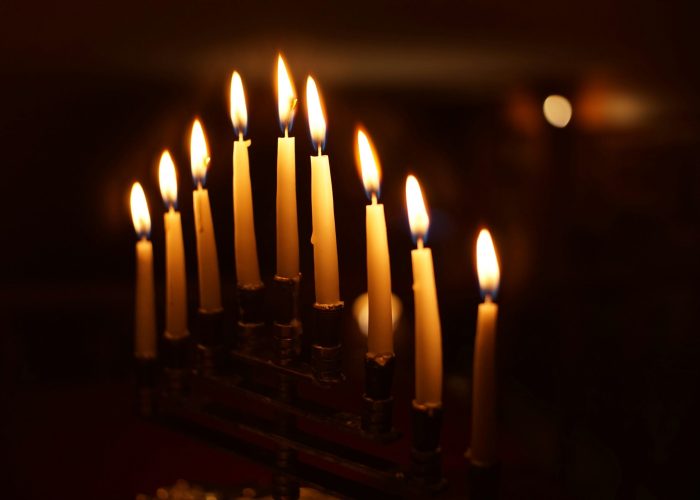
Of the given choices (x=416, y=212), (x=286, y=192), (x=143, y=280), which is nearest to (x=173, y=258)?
(x=143, y=280)

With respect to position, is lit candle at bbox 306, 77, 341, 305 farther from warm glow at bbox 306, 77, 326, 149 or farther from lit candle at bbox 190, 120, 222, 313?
lit candle at bbox 190, 120, 222, 313

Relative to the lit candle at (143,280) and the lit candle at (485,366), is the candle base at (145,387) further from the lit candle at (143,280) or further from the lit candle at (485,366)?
the lit candle at (485,366)

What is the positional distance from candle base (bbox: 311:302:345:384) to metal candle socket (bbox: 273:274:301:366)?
35mm

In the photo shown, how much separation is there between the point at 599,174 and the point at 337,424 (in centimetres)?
61

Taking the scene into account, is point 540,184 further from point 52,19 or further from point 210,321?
point 52,19

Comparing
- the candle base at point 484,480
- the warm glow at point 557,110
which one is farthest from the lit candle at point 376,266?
the warm glow at point 557,110

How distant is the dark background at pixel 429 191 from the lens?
0.95 meters

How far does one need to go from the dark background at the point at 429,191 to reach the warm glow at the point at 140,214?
1.04 ft

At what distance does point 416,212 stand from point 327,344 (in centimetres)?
14

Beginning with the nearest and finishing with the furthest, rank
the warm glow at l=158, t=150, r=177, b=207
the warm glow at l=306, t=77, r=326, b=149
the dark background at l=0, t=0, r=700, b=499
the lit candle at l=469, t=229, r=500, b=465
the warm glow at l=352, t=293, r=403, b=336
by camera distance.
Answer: the lit candle at l=469, t=229, r=500, b=465 → the warm glow at l=306, t=77, r=326, b=149 → the warm glow at l=158, t=150, r=177, b=207 → the dark background at l=0, t=0, r=700, b=499 → the warm glow at l=352, t=293, r=403, b=336

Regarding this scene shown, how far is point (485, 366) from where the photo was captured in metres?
0.49

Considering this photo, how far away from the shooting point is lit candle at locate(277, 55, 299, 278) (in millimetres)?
603

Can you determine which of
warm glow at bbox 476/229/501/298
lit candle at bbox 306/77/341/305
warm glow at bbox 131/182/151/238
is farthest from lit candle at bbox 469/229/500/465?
warm glow at bbox 131/182/151/238

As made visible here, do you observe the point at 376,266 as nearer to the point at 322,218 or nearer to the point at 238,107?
the point at 322,218
